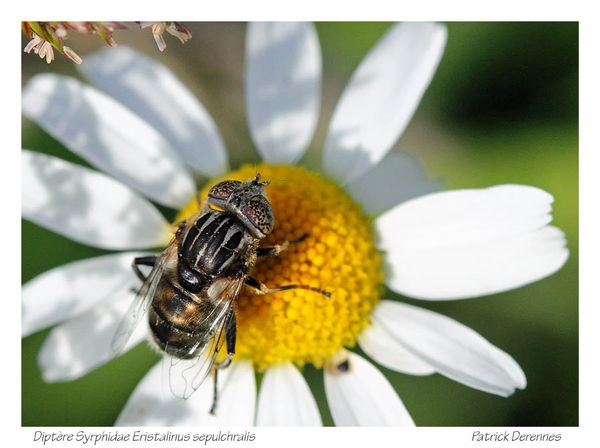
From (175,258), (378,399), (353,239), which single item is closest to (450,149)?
(353,239)

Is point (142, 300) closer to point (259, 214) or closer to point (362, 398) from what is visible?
point (259, 214)

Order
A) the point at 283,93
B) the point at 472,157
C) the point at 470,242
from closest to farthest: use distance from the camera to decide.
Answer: the point at 470,242, the point at 283,93, the point at 472,157

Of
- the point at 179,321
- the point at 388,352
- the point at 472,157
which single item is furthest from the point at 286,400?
the point at 472,157

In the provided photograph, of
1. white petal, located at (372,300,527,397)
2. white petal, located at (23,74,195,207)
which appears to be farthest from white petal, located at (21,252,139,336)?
white petal, located at (372,300,527,397)

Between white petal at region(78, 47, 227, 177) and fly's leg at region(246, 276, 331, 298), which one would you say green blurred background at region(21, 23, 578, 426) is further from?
fly's leg at region(246, 276, 331, 298)

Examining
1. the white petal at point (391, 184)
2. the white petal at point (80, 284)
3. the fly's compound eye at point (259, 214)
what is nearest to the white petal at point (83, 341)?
the white petal at point (80, 284)

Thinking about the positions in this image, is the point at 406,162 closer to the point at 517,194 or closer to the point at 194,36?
the point at 517,194
